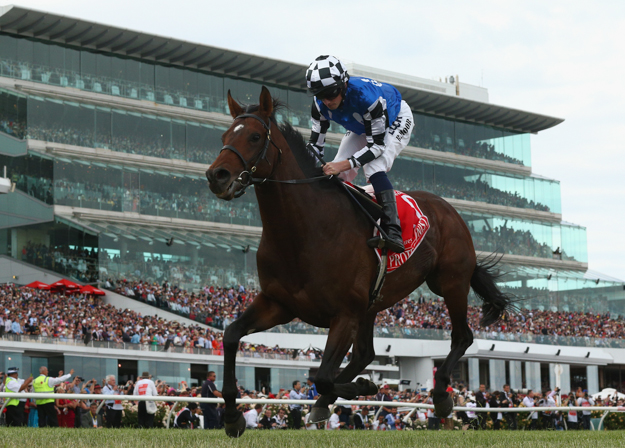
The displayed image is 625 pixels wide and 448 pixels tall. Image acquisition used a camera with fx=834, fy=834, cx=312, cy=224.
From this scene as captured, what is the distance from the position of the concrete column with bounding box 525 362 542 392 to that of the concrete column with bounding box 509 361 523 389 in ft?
1.39

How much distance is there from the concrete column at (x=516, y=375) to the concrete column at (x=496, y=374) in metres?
0.78

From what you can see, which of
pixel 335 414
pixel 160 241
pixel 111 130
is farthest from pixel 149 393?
pixel 111 130

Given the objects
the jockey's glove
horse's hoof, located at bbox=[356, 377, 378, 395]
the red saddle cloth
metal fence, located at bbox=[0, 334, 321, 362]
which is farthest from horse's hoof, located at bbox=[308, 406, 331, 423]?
metal fence, located at bbox=[0, 334, 321, 362]

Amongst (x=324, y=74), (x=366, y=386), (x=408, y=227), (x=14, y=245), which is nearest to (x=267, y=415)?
(x=366, y=386)

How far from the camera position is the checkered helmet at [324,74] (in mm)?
5418

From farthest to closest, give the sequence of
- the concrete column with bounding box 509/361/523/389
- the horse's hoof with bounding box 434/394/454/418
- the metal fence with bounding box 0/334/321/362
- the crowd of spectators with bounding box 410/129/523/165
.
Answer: the crowd of spectators with bounding box 410/129/523/165 < the concrete column with bounding box 509/361/523/389 < the metal fence with bounding box 0/334/321/362 < the horse's hoof with bounding box 434/394/454/418

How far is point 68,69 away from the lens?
3822 cm

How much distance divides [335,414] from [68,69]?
1128 inches

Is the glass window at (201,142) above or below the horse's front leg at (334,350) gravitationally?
above

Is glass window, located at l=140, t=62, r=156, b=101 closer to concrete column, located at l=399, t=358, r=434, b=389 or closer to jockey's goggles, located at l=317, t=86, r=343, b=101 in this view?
concrete column, located at l=399, t=358, r=434, b=389

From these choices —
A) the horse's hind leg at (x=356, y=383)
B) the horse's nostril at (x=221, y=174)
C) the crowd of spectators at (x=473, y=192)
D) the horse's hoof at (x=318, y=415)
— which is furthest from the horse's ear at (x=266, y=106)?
the crowd of spectators at (x=473, y=192)

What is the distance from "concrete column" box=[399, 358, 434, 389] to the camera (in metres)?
34.4

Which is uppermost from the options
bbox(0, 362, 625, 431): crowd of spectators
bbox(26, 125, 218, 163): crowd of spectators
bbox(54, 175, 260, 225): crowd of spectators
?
bbox(26, 125, 218, 163): crowd of spectators

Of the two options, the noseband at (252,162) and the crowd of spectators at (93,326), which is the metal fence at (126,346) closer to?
the crowd of spectators at (93,326)
